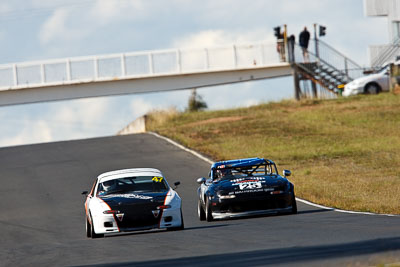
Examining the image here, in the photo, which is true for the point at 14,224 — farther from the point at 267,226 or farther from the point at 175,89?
the point at 175,89

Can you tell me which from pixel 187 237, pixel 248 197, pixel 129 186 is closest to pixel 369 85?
pixel 248 197

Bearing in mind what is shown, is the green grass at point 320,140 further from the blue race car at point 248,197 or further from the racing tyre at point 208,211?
the racing tyre at point 208,211

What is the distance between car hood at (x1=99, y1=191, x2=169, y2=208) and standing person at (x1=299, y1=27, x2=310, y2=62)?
126 feet

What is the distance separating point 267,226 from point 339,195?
25.8 feet

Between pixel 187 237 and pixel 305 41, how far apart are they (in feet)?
134

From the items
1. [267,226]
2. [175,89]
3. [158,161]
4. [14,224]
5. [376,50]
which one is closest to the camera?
[267,226]

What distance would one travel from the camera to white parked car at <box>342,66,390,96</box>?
5434 centimetres

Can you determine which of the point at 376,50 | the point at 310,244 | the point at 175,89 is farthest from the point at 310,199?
the point at 376,50

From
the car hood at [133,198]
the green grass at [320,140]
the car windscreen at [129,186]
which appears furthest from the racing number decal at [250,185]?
the green grass at [320,140]

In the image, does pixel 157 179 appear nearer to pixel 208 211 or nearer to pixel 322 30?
pixel 208 211

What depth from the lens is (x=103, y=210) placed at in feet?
58.8

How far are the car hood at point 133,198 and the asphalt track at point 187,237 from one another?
2.03 ft

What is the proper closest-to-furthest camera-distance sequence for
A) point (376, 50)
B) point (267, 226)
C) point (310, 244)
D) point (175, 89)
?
point (310, 244), point (267, 226), point (175, 89), point (376, 50)

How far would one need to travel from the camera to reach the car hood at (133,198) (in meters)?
18.0
